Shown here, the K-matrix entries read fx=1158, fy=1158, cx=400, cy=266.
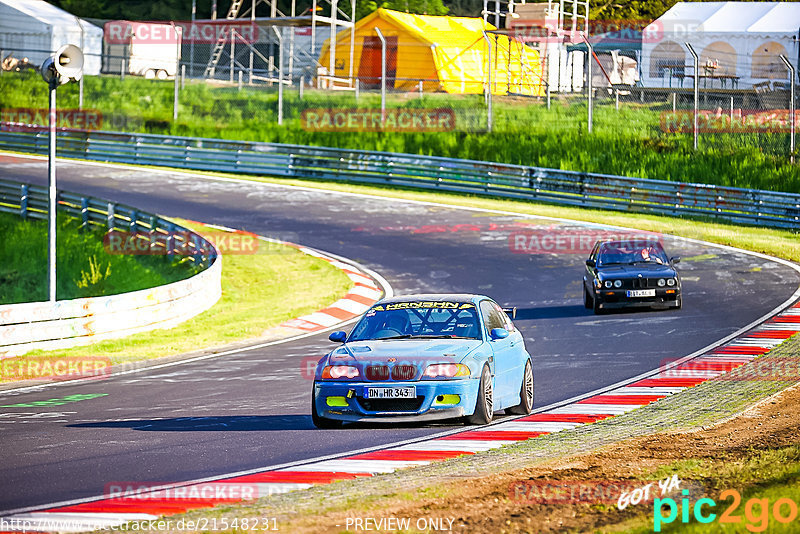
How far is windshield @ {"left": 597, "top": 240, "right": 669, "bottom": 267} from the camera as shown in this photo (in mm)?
20656

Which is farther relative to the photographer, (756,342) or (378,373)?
(756,342)

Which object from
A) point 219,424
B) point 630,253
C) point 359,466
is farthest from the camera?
point 630,253

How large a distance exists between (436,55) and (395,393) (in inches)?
1507

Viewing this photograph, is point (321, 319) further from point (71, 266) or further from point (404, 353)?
point (404, 353)

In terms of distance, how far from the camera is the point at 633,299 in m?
19.8

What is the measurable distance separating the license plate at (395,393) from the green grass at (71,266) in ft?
49.0

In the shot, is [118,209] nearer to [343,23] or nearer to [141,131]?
[141,131]

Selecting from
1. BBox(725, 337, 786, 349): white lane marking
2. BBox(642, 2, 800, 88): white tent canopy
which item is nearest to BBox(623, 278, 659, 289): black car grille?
BBox(725, 337, 786, 349): white lane marking

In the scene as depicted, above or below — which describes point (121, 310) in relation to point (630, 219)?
below

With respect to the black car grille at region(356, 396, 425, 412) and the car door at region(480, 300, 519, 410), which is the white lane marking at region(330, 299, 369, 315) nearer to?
the car door at region(480, 300, 519, 410)

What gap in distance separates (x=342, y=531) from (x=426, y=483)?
1604 millimetres

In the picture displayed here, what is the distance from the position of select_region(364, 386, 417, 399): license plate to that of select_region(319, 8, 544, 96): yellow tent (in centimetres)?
3623

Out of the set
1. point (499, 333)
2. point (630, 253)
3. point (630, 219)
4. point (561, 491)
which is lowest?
point (561, 491)

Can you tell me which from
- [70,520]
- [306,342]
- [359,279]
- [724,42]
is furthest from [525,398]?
[724,42]
